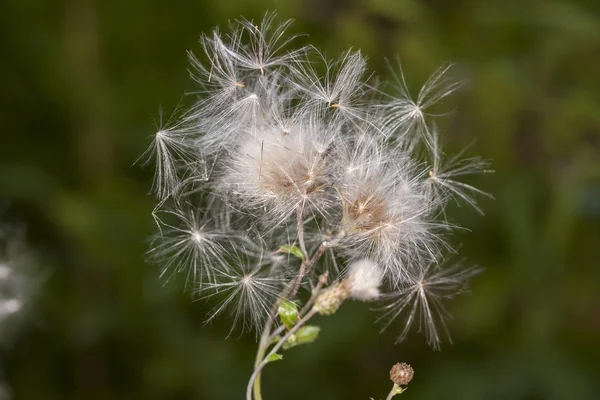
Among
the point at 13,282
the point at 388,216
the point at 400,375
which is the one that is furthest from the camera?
the point at 13,282

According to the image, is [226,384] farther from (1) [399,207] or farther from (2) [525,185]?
(1) [399,207]

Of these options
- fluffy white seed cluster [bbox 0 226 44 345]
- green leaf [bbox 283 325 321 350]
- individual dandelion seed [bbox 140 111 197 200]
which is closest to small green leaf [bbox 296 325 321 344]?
green leaf [bbox 283 325 321 350]

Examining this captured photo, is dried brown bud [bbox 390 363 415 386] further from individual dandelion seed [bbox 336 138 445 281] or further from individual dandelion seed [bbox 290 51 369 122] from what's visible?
individual dandelion seed [bbox 290 51 369 122]

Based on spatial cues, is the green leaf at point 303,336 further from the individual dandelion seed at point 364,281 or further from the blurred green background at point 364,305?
→ the blurred green background at point 364,305

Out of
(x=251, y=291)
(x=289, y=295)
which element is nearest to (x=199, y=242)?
(x=251, y=291)

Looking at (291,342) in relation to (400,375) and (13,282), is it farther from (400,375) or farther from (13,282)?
(13,282)

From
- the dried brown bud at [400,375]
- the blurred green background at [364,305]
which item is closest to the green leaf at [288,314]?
the dried brown bud at [400,375]

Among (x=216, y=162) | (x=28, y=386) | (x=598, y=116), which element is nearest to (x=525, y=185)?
(x=598, y=116)

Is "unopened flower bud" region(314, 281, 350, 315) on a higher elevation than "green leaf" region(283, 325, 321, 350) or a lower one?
higher
